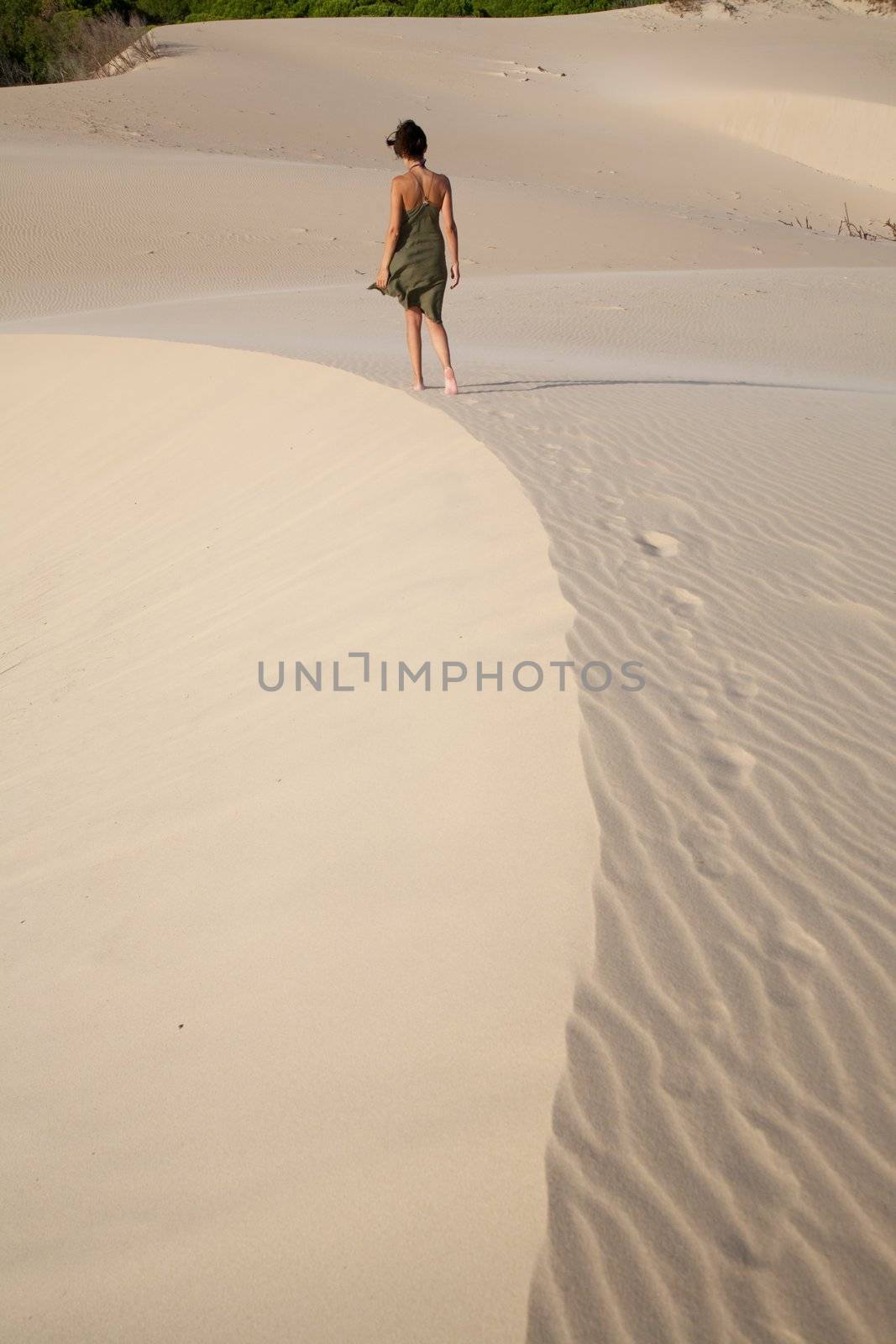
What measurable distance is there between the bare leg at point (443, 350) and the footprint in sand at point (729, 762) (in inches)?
174

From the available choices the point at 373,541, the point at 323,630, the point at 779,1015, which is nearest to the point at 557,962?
the point at 779,1015

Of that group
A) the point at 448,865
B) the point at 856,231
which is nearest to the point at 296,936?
the point at 448,865

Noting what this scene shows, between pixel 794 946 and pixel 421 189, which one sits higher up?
pixel 421 189

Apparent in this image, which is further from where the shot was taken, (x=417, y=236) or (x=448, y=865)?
(x=417, y=236)

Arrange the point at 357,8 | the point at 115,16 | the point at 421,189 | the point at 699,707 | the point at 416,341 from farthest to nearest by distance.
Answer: the point at 357,8 → the point at 115,16 → the point at 416,341 → the point at 421,189 → the point at 699,707

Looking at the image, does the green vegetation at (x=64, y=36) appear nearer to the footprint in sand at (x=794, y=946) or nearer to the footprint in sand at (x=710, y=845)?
the footprint in sand at (x=710, y=845)

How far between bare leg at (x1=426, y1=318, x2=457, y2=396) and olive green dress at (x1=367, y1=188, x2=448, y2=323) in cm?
7

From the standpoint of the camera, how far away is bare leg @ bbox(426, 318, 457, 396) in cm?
696

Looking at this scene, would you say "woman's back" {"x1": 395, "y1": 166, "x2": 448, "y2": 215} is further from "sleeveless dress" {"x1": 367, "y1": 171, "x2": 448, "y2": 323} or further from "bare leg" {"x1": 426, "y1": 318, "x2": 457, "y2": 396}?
"bare leg" {"x1": 426, "y1": 318, "x2": 457, "y2": 396}

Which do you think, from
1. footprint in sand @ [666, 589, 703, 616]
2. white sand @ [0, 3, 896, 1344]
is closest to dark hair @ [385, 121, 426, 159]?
white sand @ [0, 3, 896, 1344]

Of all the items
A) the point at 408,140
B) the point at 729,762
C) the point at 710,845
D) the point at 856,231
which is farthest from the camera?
the point at 856,231

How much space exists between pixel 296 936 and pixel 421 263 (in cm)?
503

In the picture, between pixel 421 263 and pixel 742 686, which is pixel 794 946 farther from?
pixel 421 263

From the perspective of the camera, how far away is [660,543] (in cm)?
471
